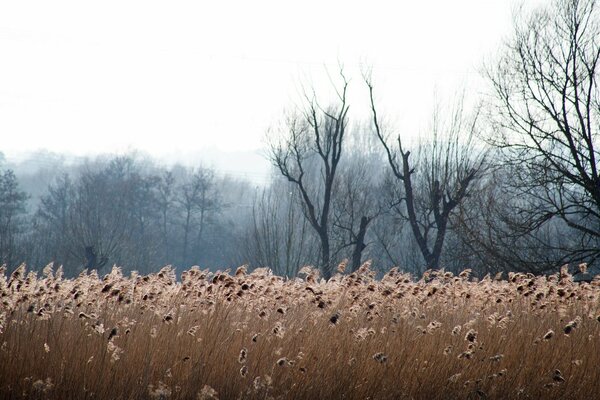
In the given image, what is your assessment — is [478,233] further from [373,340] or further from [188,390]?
[188,390]

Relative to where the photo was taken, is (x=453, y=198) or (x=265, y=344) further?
(x=453, y=198)

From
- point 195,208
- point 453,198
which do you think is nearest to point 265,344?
point 453,198

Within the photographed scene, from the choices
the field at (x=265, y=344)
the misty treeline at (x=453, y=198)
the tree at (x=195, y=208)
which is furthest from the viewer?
the tree at (x=195, y=208)

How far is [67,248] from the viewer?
123 feet

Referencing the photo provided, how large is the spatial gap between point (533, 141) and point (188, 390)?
1373cm

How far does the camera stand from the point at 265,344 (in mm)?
6258

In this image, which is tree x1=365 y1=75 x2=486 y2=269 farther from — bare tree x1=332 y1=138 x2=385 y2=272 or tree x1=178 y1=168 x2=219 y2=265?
tree x1=178 y1=168 x2=219 y2=265

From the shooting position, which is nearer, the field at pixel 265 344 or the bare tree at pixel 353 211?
the field at pixel 265 344

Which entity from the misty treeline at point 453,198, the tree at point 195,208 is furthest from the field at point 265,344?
the tree at point 195,208

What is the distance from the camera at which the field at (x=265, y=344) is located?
222 inches

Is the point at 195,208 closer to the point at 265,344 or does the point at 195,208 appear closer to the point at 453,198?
the point at 453,198

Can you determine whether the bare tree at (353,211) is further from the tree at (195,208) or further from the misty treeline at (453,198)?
the tree at (195,208)

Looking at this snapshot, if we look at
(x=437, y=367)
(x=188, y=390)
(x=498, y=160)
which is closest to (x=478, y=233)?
(x=498, y=160)

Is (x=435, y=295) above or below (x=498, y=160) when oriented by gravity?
below
